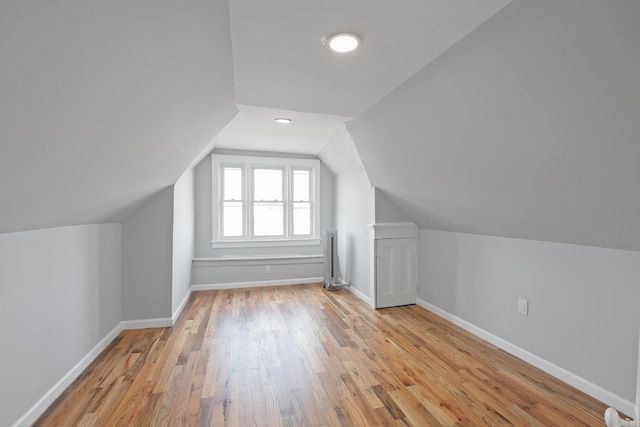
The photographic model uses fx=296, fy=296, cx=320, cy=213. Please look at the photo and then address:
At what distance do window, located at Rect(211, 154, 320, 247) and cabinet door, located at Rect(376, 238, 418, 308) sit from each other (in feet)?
5.65

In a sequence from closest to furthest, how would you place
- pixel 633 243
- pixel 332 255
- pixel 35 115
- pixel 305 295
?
pixel 35 115 < pixel 633 243 < pixel 305 295 < pixel 332 255

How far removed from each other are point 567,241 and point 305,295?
10.2ft

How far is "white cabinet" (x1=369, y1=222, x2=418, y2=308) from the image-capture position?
12.4ft

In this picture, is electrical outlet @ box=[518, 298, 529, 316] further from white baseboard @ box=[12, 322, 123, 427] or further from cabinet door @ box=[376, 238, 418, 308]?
white baseboard @ box=[12, 322, 123, 427]

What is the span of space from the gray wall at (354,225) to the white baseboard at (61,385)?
2889 mm

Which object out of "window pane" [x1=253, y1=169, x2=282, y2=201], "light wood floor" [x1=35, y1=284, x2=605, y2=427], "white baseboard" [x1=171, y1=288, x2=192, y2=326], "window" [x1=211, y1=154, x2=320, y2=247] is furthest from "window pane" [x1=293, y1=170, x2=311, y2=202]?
"light wood floor" [x1=35, y1=284, x2=605, y2=427]

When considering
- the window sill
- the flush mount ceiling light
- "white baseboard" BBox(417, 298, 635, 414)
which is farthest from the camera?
the window sill

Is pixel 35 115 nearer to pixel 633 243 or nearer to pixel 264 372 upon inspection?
pixel 264 372

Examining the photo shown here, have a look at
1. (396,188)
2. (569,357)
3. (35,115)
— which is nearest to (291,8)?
(35,115)

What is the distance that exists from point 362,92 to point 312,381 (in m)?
2.20

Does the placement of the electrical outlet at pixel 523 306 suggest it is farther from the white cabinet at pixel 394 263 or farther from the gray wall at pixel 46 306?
the gray wall at pixel 46 306

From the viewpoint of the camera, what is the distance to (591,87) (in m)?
1.24

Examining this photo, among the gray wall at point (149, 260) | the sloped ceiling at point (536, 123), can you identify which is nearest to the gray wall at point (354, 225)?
the sloped ceiling at point (536, 123)

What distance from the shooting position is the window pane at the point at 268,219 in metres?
5.11
